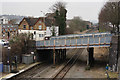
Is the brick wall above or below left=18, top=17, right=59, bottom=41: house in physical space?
below

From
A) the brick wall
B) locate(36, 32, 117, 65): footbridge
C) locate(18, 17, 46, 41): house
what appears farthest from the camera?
locate(18, 17, 46, 41): house

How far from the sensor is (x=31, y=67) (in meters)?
25.7

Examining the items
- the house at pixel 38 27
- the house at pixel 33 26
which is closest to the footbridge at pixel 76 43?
the house at pixel 38 27

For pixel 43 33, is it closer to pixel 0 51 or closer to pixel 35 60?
pixel 35 60

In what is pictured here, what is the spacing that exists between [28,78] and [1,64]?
14.6 ft

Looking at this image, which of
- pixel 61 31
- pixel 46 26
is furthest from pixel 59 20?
pixel 46 26

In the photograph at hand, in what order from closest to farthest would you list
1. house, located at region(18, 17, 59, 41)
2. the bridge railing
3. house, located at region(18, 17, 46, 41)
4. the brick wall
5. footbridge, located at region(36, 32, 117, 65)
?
1. the brick wall
2. footbridge, located at region(36, 32, 117, 65)
3. the bridge railing
4. house, located at region(18, 17, 59, 41)
5. house, located at region(18, 17, 46, 41)

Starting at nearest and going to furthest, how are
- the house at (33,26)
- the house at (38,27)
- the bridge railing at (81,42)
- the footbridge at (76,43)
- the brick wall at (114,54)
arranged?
the brick wall at (114,54), the footbridge at (76,43), the bridge railing at (81,42), the house at (38,27), the house at (33,26)

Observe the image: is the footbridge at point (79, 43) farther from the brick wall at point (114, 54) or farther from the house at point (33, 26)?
the house at point (33, 26)

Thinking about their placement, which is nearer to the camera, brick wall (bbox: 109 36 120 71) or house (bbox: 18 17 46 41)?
brick wall (bbox: 109 36 120 71)

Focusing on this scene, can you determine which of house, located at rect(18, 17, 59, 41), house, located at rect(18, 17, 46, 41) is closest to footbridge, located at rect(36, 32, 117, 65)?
house, located at rect(18, 17, 59, 41)

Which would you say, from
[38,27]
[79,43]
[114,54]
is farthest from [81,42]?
[38,27]

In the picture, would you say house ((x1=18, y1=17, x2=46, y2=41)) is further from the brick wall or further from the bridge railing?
the brick wall

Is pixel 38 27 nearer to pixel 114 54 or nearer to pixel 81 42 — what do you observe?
pixel 81 42
